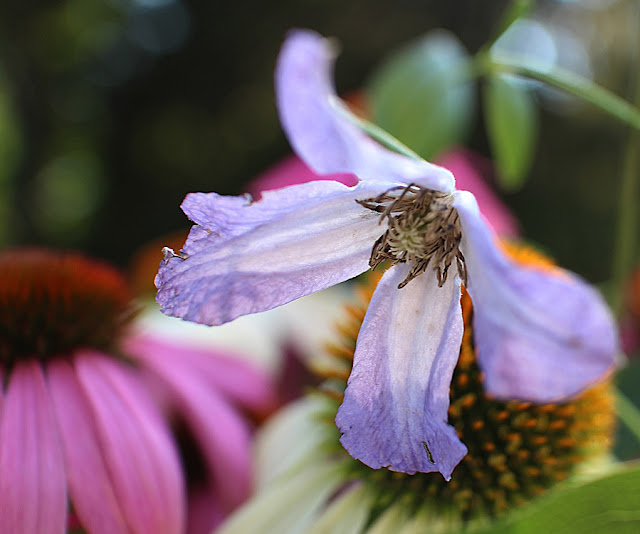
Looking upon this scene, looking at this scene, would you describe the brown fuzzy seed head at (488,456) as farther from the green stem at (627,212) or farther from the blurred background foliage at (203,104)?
the blurred background foliage at (203,104)

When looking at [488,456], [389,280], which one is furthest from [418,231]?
[488,456]

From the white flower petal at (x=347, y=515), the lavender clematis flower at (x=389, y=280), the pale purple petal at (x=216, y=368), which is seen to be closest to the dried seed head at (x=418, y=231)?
the lavender clematis flower at (x=389, y=280)

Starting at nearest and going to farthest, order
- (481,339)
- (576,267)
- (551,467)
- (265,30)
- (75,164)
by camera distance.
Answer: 1. (481,339)
2. (551,467)
3. (576,267)
4. (265,30)
5. (75,164)

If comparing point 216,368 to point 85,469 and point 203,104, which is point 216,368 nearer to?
point 85,469

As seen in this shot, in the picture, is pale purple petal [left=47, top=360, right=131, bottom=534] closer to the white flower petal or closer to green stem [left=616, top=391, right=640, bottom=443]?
the white flower petal

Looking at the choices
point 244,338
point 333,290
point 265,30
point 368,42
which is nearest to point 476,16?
point 368,42

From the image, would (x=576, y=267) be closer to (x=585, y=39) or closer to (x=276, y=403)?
(x=585, y=39)

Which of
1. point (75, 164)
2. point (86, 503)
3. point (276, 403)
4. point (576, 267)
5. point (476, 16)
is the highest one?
point (86, 503)
